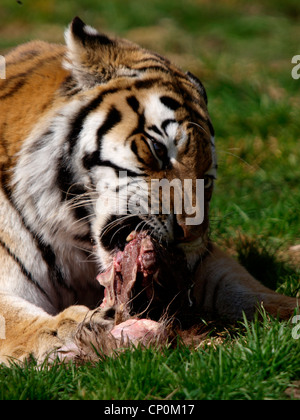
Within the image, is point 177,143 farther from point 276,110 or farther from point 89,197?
point 276,110

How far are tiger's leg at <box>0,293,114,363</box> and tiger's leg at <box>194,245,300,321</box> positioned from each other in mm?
923

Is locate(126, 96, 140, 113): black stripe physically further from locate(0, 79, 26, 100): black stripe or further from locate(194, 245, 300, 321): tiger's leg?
locate(194, 245, 300, 321): tiger's leg

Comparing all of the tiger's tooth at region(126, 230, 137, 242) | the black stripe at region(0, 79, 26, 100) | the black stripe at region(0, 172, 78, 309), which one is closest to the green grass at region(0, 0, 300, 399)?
the tiger's tooth at region(126, 230, 137, 242)

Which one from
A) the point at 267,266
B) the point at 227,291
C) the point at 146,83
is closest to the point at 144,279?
the point at 227,291

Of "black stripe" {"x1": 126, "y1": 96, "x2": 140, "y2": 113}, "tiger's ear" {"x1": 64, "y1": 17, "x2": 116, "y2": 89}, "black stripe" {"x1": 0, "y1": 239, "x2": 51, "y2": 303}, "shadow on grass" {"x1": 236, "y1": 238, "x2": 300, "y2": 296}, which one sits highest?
"tiger's ear" {"x1": 64, "y1": 17, "x2": 116, "y2": 89}

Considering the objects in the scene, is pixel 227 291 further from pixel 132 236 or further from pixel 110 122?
pixel 110 122

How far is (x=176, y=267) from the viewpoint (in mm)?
3311

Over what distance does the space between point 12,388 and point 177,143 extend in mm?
1377

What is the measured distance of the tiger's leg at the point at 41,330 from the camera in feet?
9.74

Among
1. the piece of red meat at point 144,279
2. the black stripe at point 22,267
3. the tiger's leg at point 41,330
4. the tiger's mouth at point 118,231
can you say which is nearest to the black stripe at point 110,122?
the tiger's mouth at point 118,231

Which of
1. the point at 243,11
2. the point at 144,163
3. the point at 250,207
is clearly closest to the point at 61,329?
the point at 144,163

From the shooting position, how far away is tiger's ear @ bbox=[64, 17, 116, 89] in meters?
3.36

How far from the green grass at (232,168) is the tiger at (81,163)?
43 centimetres

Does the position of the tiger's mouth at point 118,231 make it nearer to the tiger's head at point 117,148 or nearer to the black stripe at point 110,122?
the tiger's head at point 117,148
